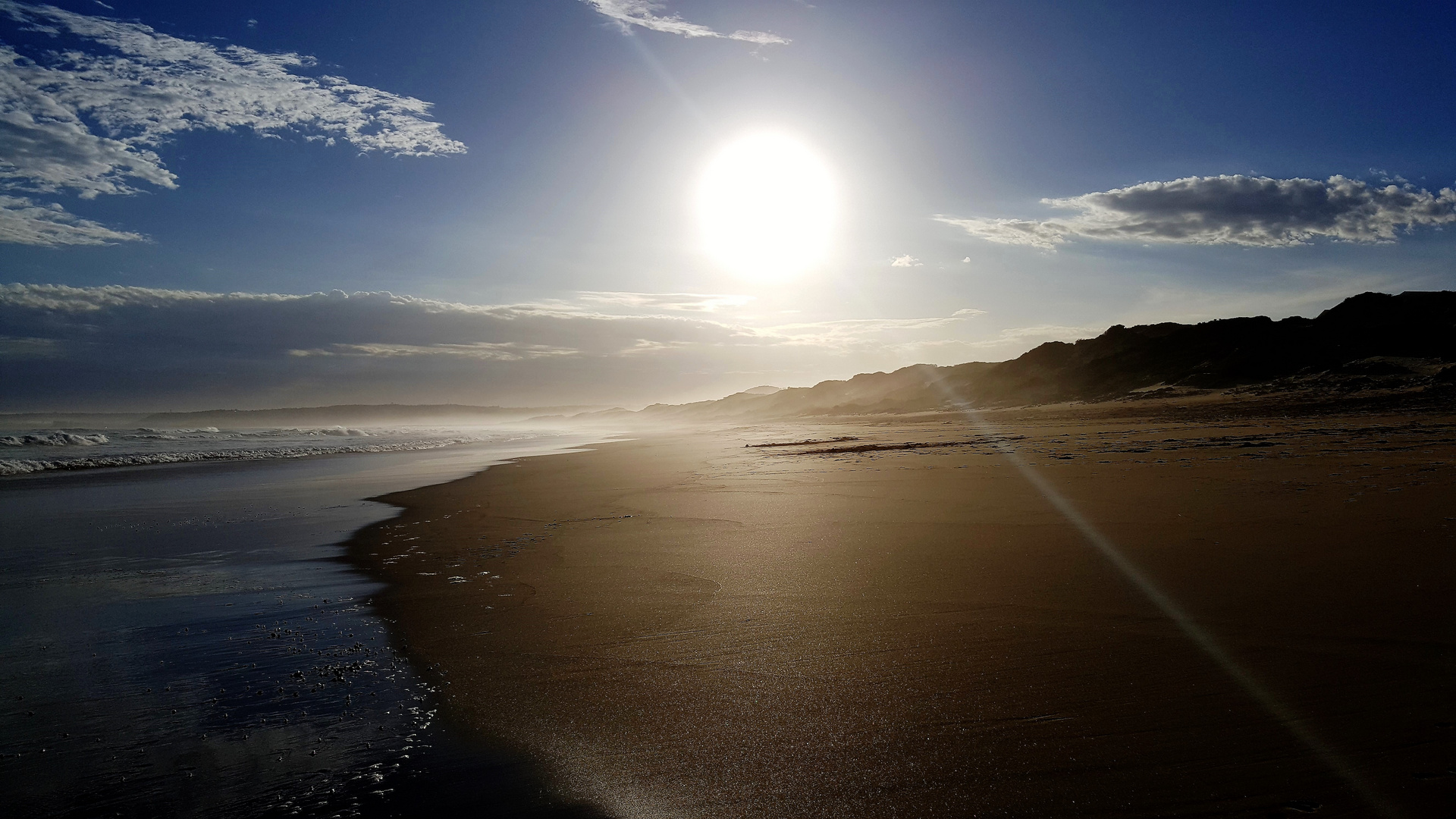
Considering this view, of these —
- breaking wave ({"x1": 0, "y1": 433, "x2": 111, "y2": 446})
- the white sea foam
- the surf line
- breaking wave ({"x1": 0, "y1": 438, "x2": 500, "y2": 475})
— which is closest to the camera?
the surf line

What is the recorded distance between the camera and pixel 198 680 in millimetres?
4453

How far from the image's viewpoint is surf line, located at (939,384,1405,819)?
8.99 ft

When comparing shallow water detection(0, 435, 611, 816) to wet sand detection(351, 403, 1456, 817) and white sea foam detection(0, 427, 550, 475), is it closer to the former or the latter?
wet sand detection(351, 403, 1456, 817)

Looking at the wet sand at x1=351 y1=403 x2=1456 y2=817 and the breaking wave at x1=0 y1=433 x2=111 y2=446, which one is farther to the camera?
the breaking wave at x1=0 y1=433 x2=111 y2=446

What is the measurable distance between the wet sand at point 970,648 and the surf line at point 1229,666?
0.8 inches

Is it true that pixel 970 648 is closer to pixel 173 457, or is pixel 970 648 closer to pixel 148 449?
pixel 173 457

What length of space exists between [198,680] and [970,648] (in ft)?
16.6

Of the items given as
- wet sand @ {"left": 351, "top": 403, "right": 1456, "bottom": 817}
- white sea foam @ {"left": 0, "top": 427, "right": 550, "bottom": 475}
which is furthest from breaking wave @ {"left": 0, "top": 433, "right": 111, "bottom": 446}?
wet sand @ {"left": 351, "top": 403, "right": 1456, "bottom": 817}

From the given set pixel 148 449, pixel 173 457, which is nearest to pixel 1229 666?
pixel 173 457

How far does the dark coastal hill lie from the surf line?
25.7 metres

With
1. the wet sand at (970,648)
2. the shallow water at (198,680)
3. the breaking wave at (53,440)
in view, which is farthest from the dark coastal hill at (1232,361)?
the breaking wave at (53,440)

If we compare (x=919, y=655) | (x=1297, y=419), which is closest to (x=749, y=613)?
(x=919, y=655)

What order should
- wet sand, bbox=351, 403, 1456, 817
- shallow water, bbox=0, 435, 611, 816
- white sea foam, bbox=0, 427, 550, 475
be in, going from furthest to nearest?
white sea foam, bbox=0, 427, 550, 475 < shallow water, bbox=0, 435, 611, 816 < wet sand, bbox=351, 403, 1456, 817

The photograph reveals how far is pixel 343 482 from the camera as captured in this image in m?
17.3
